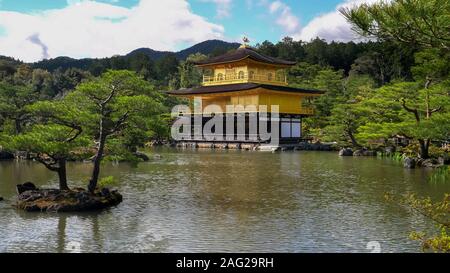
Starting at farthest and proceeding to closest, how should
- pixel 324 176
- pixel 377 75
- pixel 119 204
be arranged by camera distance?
1. pixel 377 75
2. pixel 324 176
3. pixel 119 204

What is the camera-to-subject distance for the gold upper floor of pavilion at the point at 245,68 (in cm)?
4244

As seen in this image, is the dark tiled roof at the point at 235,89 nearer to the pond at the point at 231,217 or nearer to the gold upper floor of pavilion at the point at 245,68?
the gold upper floor of pavilion at the point at 245,68

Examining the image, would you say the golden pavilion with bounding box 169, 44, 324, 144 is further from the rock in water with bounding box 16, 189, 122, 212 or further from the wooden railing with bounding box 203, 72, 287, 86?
the rock in water with bounding box 16, 189, 122, 212

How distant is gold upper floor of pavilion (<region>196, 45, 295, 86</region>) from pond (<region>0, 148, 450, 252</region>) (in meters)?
24.2

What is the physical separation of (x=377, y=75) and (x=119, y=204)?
2149 inches

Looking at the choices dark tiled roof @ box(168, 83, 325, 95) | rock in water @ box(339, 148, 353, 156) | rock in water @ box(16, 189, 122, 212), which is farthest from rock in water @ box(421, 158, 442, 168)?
dark tiled roof @ box(168, 83, 325, 95)

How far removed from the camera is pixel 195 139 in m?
41.8

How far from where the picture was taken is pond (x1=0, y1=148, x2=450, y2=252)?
8.77 metres

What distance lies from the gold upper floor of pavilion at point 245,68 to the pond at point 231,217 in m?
24.2

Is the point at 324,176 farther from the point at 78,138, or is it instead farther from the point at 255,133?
the point at 255,133

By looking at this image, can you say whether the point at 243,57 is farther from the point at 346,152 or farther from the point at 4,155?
the point at 4,155

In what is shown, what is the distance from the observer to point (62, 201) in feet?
39.2
